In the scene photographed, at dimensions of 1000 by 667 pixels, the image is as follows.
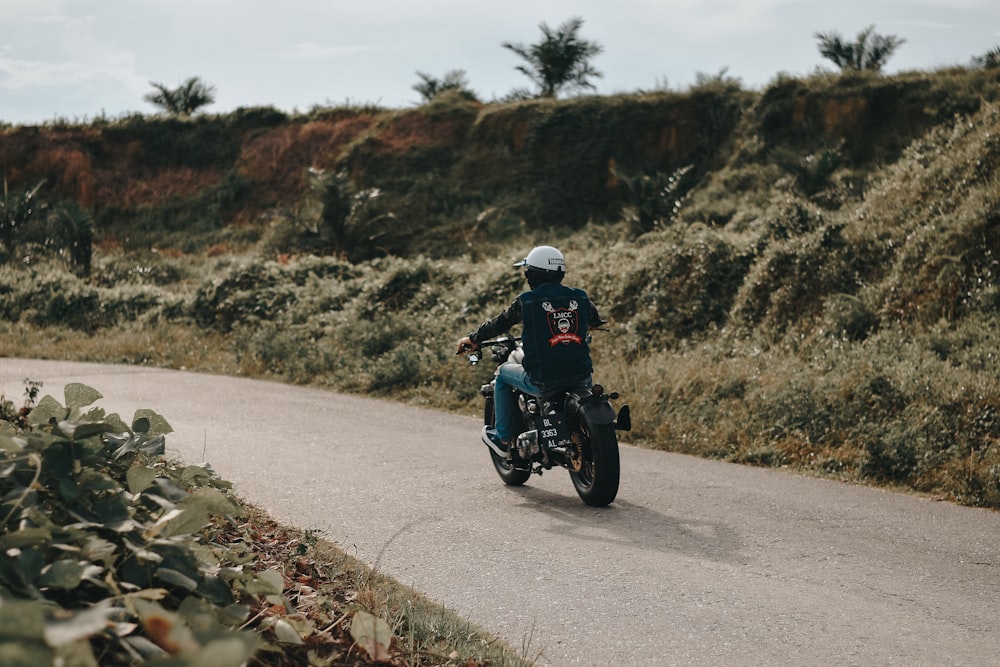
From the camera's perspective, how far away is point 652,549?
678cm

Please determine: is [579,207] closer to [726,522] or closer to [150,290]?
[150,290]

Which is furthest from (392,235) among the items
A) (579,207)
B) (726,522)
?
(726,522)

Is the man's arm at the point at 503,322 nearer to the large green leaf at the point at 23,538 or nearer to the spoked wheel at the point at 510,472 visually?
the spoked wheel at the point at 510,472

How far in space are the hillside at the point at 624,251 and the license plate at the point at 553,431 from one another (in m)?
3.43

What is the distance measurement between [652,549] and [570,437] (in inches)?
60.0

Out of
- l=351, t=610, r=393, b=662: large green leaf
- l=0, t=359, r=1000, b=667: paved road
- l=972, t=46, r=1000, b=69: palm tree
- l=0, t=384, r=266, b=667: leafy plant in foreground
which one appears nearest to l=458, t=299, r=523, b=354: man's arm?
l=0, t=359, r=1000, b=667: paved road

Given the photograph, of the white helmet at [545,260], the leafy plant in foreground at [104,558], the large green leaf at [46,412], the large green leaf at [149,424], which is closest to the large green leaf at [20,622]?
the leafy plant in foreground at [104,558]

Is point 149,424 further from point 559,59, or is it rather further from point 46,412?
point 559,59

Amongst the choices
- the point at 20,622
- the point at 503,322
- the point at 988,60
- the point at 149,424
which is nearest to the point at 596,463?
the point at 503,322

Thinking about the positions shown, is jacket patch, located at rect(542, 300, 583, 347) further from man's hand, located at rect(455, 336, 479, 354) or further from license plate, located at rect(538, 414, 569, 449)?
man's hand, located at rect(455, 336, 479, 354)

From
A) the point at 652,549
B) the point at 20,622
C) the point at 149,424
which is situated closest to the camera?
the point at 20,622

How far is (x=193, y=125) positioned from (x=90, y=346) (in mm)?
28317

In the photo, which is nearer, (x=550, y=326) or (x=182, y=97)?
(x=550, y=326)

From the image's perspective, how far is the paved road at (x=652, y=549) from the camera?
202 inches
